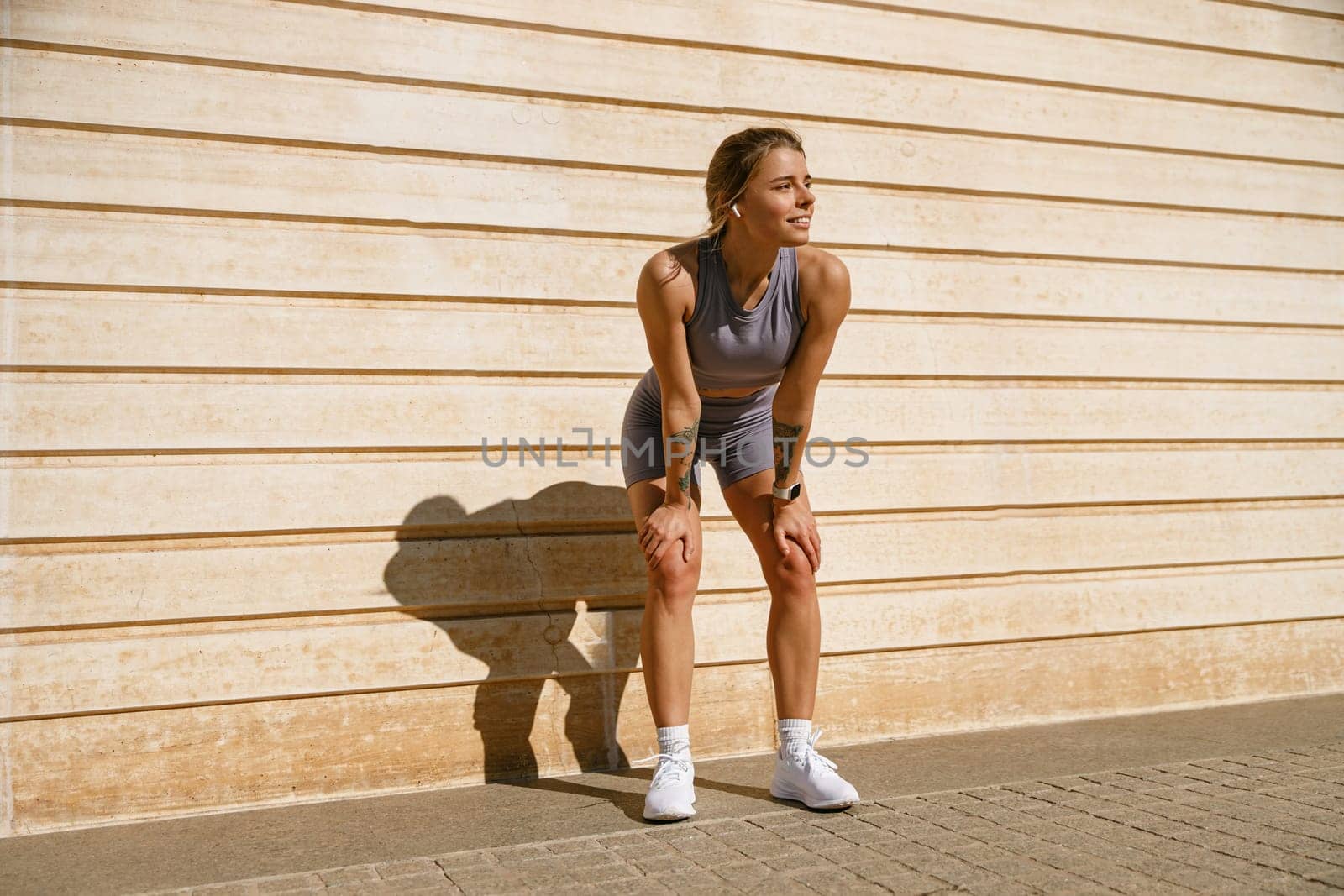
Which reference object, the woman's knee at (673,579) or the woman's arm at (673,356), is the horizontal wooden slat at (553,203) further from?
the woman's knee at (673,579)

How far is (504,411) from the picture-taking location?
12.8 feet

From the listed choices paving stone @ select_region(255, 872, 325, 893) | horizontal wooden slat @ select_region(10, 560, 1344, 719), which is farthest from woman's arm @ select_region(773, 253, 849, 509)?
paving stone @ select_region(255, 872, 325, 893)

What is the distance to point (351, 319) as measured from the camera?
12.3 feet

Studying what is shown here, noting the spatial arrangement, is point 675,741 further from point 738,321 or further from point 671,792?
point 738,321

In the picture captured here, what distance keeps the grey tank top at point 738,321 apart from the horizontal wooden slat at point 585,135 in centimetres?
103

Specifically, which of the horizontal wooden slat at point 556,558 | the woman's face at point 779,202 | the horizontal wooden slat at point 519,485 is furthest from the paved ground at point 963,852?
the woman's face at point 779,202

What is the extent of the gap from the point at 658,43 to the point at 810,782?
105 inches

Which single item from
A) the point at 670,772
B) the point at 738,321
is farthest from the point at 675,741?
the point at 738,321

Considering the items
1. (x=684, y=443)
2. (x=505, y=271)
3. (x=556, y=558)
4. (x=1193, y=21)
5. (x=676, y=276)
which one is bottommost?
(x=556, y=558)

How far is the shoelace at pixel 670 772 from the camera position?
3105mm

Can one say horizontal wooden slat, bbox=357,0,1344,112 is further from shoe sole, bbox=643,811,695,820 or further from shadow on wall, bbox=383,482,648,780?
shoe sole, bbox=643,811,695,820

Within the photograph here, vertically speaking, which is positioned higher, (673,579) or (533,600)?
(673,579)

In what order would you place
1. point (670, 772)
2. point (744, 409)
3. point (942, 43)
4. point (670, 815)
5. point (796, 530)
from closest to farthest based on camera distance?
point (670, 815), point (670, 772), point (796, 530), point (744, 409), point (942, 43)

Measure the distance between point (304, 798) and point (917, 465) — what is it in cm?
253
